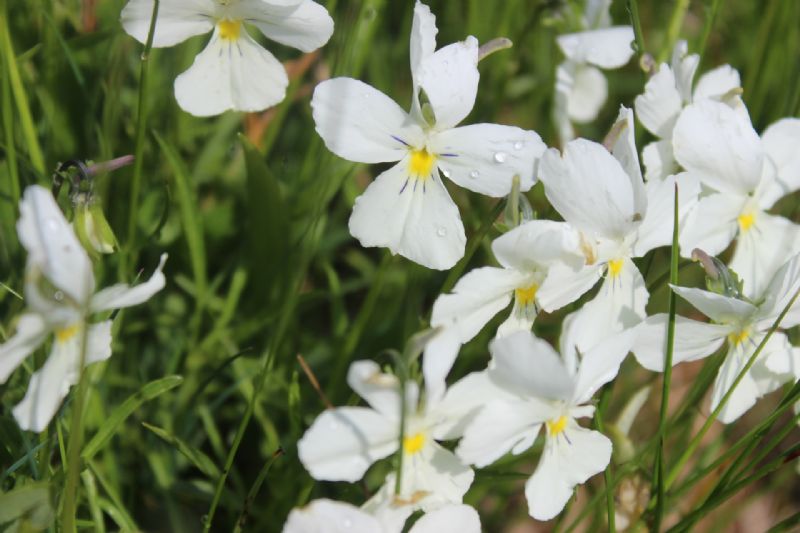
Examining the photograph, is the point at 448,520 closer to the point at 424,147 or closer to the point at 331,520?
the point at 331,520

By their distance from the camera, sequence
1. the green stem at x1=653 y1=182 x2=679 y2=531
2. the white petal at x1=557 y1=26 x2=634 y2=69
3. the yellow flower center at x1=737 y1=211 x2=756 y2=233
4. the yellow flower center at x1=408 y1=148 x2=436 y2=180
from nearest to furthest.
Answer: the green stem at x1=653 y1=182 x2=679 y2=531, the yellow flower center at x1=408 y1=148 x2=436 y2=180, the yellow flower center at x1=737 y1=211 x2=756 y2=233, the white petal at x1=557 y1=26 x2=634 y2=69

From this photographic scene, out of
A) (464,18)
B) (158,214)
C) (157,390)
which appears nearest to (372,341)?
(158,214)

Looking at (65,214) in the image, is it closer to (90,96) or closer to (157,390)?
(157,390)

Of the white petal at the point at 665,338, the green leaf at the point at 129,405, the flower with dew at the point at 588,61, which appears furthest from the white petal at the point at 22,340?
the flower with dew at the point at 588,61

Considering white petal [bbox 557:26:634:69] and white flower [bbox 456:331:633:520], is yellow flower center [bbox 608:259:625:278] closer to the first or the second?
white flower [bbox 456:331:633:520]

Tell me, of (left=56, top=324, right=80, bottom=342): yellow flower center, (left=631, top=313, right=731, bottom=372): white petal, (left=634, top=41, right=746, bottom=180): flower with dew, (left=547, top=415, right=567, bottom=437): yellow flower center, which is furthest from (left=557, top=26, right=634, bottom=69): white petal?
(left=56, top=324, right=80, bottom=342): yellow flower center
